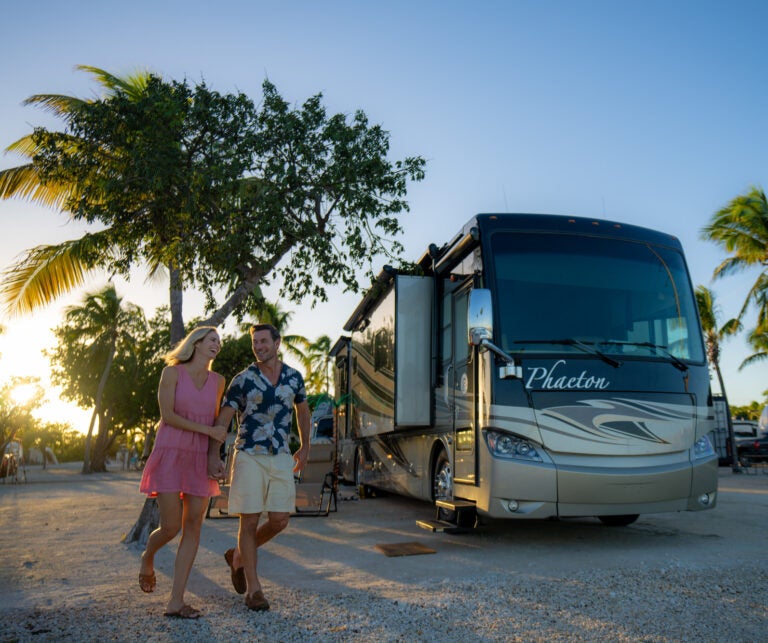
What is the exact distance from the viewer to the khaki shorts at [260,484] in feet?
14.3

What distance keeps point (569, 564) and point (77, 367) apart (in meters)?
31.2

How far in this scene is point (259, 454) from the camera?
4426mm

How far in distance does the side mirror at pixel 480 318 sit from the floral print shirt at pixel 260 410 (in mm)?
2262

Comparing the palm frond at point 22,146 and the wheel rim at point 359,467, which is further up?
→ the palm frond at point 22,146

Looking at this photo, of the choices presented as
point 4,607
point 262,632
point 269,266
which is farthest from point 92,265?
point 262,632

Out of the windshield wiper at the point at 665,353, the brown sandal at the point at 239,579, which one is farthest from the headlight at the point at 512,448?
the brown sandal at the point at 239,579

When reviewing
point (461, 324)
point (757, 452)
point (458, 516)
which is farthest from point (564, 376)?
point (757, 452)

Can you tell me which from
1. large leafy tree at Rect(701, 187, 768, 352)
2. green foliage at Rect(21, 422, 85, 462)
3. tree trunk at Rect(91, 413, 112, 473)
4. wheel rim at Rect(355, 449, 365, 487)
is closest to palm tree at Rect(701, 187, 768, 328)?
large leafy tree at Rect(701, 187, 768, 352)

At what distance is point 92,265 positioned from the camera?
A: 358 inches

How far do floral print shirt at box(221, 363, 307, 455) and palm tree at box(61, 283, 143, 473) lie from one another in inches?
1063

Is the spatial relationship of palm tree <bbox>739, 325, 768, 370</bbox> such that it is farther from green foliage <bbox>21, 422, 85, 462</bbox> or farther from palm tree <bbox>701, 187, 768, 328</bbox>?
green foliage <bbox>21, 422, 85, 462</bbox>

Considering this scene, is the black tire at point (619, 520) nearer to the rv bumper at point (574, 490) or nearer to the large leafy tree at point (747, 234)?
the rv bumper at point (574, 490)

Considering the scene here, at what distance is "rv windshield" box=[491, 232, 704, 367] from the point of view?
260 inches

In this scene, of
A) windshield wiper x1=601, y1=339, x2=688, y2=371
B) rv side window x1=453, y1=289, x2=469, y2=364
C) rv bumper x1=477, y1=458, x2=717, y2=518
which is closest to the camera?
rv bumper x1=477, y1=458, x2=717, y2=518
